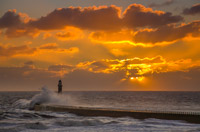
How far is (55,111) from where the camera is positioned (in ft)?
180

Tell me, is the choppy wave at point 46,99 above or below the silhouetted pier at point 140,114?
above

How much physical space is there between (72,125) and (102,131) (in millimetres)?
7028

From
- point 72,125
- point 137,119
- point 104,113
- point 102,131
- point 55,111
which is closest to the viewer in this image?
point 102,131

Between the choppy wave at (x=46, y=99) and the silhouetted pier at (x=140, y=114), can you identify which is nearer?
the silhouetted pier at (x=140, y=114)

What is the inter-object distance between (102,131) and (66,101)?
184 feet

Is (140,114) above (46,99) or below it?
Result: below

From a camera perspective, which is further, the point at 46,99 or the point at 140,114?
the point at 46,99

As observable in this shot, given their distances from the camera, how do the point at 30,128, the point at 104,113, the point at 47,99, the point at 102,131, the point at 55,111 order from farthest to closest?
1. the point at 47,99
2. the point at 55,111
3. the point at 104,113
4. the point at 30,128
5. the point at 102,131

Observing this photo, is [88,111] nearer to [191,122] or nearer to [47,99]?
[191,122]

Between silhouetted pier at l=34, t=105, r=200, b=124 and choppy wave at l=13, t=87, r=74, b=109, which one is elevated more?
choppy wave at l=13, t=87, r=74, b=109

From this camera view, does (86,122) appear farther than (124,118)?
No

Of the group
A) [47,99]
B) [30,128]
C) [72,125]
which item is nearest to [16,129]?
[30,128]

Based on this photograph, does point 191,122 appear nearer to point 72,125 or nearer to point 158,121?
point 158,121

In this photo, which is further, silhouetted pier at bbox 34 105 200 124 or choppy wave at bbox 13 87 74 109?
choppy wave at bbox 13 87 74 109
